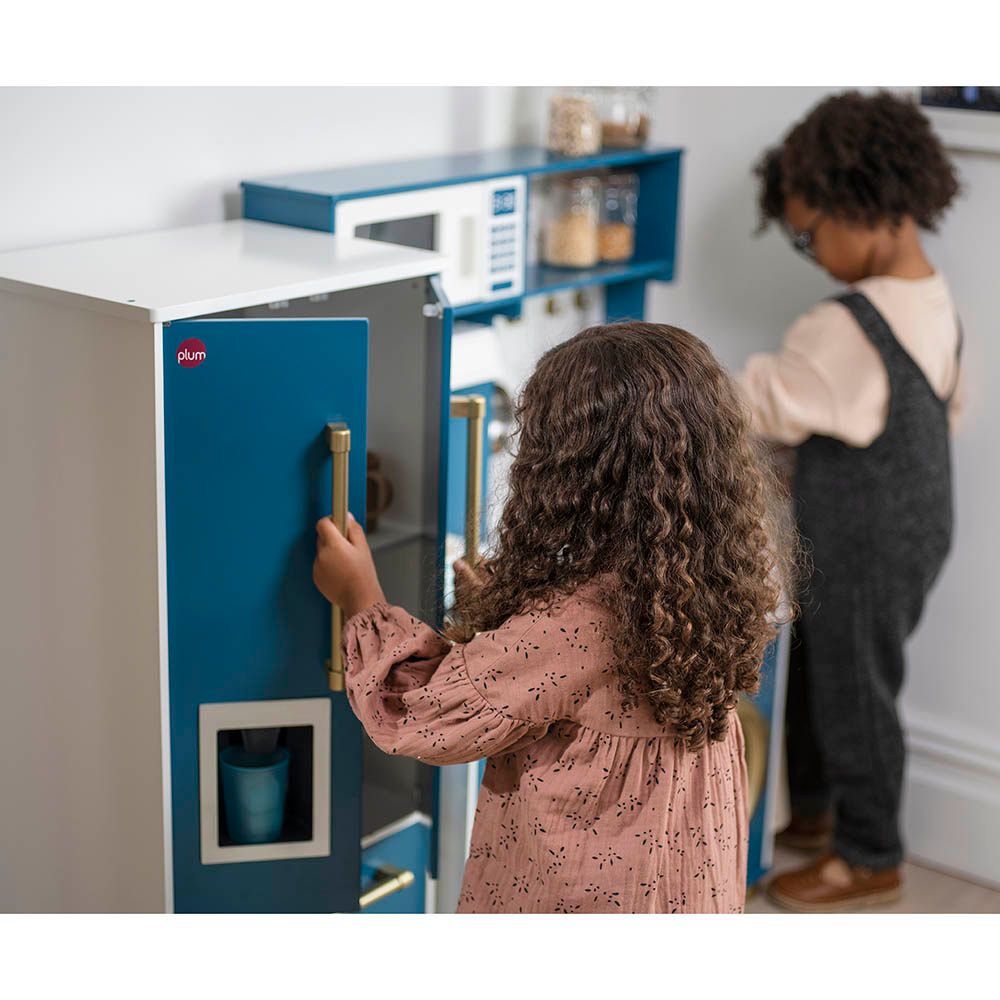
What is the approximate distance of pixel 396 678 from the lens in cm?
168

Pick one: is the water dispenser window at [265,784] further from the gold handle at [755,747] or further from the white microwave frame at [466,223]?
the gold handle at [755,747]

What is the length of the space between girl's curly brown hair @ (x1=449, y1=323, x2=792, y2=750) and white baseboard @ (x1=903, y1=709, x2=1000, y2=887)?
1.68 meters

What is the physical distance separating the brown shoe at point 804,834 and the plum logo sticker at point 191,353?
1991 mm

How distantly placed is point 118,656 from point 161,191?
0.75 meters

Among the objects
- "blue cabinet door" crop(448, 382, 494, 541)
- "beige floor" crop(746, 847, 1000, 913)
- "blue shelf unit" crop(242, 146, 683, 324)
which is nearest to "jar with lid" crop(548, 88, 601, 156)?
"blue shelf unit" crop(242, 146, 683, 324)

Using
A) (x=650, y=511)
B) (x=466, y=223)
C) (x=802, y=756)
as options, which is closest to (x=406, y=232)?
(x=466, y=223)

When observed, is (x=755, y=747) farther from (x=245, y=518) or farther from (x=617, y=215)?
(x=245, y=518)

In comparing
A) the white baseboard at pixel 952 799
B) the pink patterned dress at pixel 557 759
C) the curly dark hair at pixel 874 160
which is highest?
the curly dark hair at pixel 874 160

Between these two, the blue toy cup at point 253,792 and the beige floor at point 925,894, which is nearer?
the blue toy cup at point 253,792

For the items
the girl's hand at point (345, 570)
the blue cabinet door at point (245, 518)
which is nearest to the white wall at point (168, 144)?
the blue cabinet door at point (245, 518)

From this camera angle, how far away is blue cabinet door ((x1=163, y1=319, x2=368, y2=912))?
1718mm

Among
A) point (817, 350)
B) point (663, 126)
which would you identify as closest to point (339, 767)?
point (817, 350)

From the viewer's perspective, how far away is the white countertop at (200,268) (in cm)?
169

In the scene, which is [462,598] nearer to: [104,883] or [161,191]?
[104,883]
